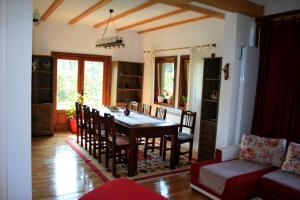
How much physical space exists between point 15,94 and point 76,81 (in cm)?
502

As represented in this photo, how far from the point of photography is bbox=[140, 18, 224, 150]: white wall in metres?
5.29

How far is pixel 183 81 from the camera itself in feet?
20.2

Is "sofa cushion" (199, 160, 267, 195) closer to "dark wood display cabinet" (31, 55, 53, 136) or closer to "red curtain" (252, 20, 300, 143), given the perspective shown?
"red curtain" (252, 20, 300, 143)

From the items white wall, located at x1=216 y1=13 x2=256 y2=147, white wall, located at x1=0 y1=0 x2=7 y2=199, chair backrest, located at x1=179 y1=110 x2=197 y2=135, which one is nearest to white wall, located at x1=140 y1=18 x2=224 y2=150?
chair backrest, located at x1=179 y1=110 x2=197 y2=135

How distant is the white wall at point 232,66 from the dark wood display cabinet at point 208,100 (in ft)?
2.02

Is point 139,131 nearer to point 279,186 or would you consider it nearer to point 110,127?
point 110,127

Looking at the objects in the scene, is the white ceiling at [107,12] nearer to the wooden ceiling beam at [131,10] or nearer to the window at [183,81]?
the wooden ceiling beam at [131,10]

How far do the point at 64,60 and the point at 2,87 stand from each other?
4.97m

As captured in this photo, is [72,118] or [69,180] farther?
[72,118]

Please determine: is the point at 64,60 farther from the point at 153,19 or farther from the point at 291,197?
the point at 291,197

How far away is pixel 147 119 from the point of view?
15.5ft

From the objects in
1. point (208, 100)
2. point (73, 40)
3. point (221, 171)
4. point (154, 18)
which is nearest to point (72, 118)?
point (73, 40)

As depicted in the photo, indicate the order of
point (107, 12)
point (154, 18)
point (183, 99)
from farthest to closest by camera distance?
1. point (183, 99)
2. point (154, 18)
3. point (107, 12)

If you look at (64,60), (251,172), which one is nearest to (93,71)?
(64,60)
